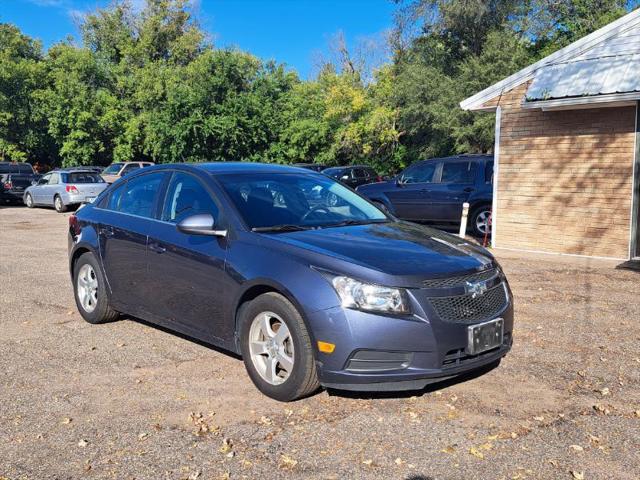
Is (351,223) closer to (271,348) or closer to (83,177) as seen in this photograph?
(271,348)

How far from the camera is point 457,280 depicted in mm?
4262

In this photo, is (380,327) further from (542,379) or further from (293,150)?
(293,150)

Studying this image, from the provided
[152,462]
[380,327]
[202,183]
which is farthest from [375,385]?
[202,183]

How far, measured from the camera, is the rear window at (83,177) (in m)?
23.7

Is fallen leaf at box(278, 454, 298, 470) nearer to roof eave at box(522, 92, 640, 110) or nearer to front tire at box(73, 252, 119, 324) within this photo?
front tire at box(73, 252, 119, 324)

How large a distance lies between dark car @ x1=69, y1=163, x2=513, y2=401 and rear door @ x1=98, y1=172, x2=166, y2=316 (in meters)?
0.02

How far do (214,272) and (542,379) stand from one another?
263 cm

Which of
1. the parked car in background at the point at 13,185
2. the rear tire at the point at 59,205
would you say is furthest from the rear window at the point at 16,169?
the rear tire at the point at 59,205

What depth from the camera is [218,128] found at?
3158 cm

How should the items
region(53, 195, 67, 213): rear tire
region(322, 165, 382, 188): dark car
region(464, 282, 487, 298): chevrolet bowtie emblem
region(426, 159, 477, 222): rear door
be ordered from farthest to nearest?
region(322, 165, 382, 188): dark car → region(53, 195, 67, 213): rear tire → region(426, 159, 477, 222): rear door → region(464, 282, 487, 298): chevrolet bowtie emblem

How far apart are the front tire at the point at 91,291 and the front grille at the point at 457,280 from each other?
3468 mm

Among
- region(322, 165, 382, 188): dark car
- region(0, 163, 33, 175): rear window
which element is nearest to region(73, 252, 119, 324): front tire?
region(322, 165, 382, 188): dark car

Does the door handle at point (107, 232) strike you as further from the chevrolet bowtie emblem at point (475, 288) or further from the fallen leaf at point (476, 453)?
the fallen leaf at point (476, 453)

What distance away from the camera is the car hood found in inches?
164
